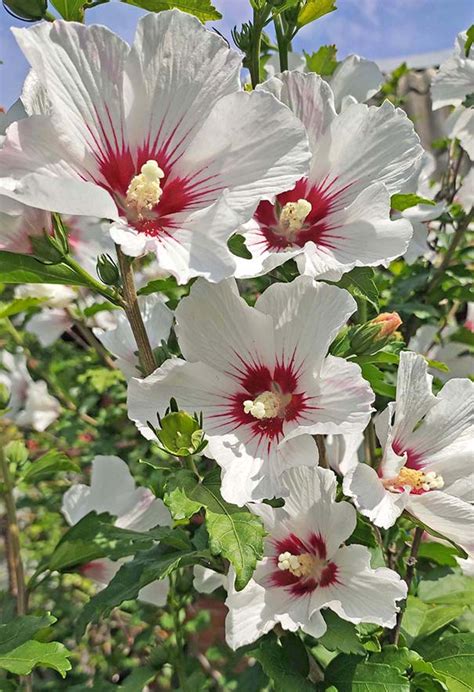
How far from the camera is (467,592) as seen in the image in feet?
3.10

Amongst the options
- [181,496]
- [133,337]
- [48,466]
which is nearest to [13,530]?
[48,466]

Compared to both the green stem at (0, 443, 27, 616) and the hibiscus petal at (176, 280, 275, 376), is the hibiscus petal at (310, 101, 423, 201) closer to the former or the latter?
the hibiscus petal at (176, 280, 275, 376)

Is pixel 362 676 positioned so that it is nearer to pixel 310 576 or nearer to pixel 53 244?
pixel 310 576

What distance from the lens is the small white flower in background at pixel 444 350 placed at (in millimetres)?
1278

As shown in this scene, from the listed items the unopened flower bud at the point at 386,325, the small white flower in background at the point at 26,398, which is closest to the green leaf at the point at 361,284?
the unopened flower bud at the point at 386,325

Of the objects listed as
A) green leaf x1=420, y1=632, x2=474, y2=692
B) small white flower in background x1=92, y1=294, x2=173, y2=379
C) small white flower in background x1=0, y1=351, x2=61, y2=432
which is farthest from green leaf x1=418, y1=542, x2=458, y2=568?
small white flower in background x1=0, y1=351, x2=61, y2=432

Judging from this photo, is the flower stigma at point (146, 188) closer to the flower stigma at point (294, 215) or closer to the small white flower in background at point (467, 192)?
the flower stigma at point (294, 215)

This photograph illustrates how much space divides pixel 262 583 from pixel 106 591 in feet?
0.59

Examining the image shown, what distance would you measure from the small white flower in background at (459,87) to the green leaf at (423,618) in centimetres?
63

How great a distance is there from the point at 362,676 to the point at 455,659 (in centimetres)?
12

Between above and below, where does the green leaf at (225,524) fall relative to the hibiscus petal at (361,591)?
above

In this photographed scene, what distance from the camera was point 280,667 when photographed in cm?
74

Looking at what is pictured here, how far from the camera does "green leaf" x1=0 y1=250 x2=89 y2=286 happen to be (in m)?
0.63

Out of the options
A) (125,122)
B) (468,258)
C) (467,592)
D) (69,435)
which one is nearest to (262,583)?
(467,592)
